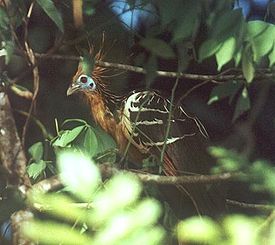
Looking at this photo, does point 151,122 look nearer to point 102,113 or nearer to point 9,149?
point 102,113

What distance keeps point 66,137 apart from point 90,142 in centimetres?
3

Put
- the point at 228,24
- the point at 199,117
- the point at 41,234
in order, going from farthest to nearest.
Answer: the point at 199,117, the point at 228,24, the point at 41,234

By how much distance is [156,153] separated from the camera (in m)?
0.70

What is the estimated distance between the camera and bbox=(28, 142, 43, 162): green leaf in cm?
68

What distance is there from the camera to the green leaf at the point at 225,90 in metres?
0.65

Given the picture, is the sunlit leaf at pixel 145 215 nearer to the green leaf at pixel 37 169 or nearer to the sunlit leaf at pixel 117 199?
→ the sunlit leaf at pixel 117 199

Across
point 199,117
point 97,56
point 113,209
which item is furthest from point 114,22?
point 113,209

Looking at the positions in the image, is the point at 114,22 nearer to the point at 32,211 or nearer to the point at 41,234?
the point at 32,211

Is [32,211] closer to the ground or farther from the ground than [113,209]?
closer to the ground

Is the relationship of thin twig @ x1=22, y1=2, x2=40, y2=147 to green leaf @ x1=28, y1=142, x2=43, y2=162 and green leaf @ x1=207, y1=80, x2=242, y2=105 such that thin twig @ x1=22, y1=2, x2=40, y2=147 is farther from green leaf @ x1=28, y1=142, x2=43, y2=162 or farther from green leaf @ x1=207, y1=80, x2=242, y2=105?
green leaf @ x1=207, y1=80, x2=242, y2=105

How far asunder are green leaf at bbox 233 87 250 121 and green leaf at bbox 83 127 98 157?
16cm

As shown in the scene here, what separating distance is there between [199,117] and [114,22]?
0.15 metres

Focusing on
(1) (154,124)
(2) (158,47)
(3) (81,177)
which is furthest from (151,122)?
(3) (81,177)

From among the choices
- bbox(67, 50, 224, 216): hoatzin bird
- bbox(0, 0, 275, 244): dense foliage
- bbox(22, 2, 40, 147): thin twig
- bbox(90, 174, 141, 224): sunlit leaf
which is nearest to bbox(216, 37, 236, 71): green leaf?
bbox(0, 0, 275, 244): dense foliage
